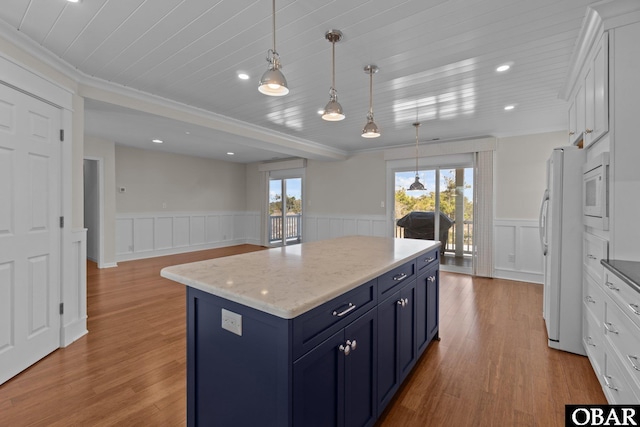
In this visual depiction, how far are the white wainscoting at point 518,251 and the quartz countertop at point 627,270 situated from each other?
3.38 m

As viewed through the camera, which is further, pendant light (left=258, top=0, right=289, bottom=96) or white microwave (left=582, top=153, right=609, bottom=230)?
white microwave (left=582, top=153, right=609, bottom=230)

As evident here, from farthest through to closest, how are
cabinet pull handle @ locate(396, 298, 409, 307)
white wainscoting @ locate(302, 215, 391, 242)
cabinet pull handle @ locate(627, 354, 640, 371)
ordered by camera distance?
white wainscoting @ locate(302, 215, 391, 242)
cabinet pull handle @ locate(396, 298, 409, 307)
cabinet pull handle @ locate(627, 354, 640, 371)

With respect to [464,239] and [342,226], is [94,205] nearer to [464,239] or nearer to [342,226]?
[342,226]

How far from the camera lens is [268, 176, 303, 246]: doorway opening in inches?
315

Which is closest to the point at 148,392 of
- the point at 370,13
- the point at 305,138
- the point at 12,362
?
the point at 12,362

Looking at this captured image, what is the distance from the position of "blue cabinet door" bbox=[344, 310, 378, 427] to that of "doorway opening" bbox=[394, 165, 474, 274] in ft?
14.7

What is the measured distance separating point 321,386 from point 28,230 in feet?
8.34

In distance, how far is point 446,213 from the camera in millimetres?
5598

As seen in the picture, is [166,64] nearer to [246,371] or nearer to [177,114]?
[177,114]

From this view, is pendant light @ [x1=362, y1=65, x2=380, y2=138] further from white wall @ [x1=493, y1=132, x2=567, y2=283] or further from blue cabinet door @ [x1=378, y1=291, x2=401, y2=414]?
white wall @ [x1=493, y1=132, x2=567, y2=283]

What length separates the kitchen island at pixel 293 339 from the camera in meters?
1.11

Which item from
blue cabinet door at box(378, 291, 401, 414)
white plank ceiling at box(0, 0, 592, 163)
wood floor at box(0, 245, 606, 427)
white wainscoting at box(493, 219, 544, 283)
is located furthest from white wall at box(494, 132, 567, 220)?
blue cabinet door at box(378, 291, 401, 414)

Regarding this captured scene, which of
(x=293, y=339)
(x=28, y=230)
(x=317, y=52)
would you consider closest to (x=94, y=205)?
(x=28, y=230)

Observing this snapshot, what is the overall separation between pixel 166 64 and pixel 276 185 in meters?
5.69
